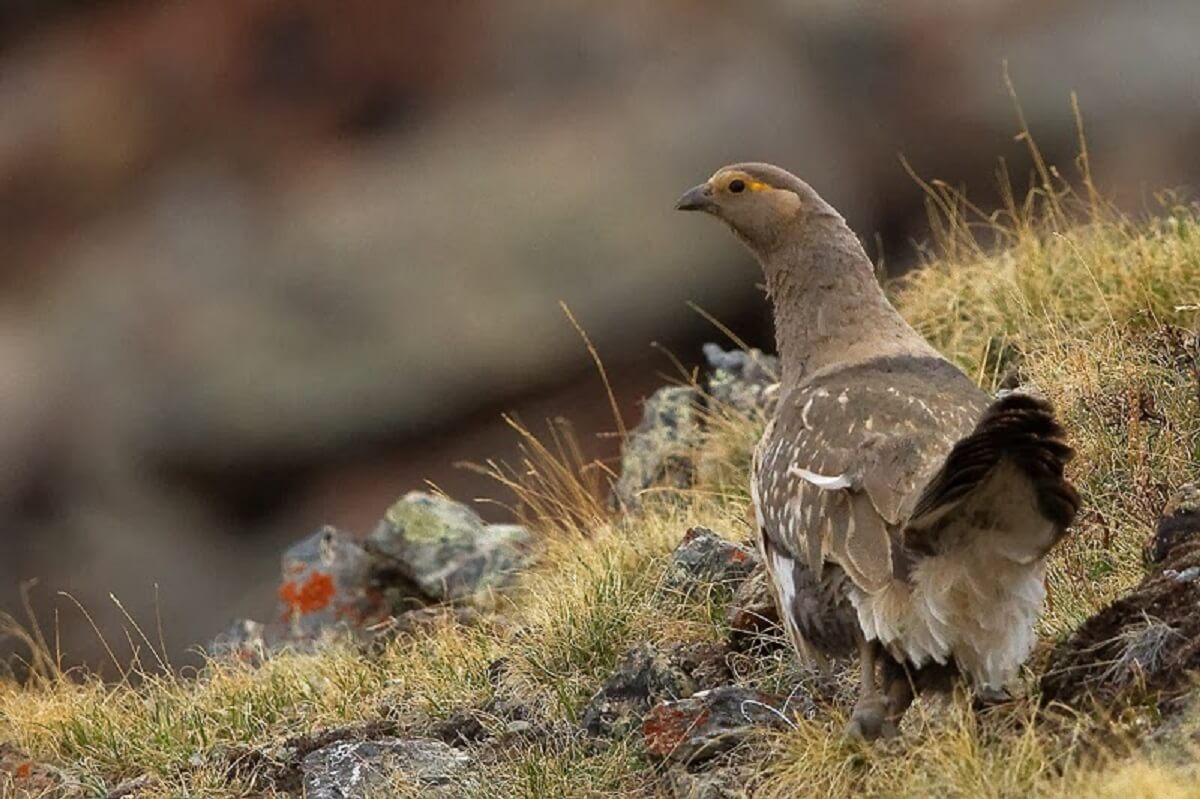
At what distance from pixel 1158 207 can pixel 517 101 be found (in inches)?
414

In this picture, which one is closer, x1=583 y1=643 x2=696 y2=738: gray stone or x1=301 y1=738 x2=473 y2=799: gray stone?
x1=301 y1=738 x2=473 y2=799: gray stone

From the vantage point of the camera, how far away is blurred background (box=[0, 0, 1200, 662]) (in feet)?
67.4

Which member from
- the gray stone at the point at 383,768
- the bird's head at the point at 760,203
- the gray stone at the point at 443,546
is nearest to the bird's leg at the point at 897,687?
the gray stone at the point at 383,768

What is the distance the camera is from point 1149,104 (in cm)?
1961

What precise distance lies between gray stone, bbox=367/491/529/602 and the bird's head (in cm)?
327

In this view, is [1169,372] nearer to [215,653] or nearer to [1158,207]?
[215,653]

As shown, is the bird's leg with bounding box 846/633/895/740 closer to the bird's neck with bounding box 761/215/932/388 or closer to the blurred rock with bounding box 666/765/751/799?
the blurred rock with bounding box 666/765/751/799

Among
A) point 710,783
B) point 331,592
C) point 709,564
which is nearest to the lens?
point 710,783

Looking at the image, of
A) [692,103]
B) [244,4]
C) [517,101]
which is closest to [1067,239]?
[692,103]

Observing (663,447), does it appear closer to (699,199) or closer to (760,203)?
(699,199)

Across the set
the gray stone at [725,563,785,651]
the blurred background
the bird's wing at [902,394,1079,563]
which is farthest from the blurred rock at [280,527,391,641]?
the blurred background

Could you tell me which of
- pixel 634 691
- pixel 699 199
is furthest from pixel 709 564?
pixel 699 199

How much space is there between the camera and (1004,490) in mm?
5629

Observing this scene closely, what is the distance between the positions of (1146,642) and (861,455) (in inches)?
40.9
